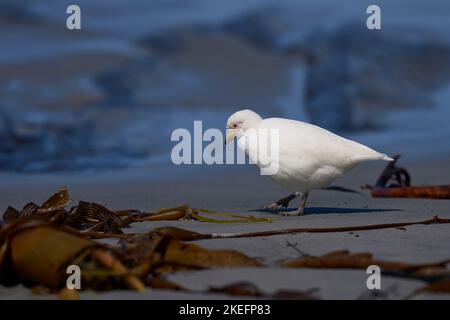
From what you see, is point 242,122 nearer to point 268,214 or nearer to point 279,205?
point 279,205

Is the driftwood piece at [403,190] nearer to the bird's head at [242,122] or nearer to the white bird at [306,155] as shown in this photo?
the white bird at [306,155]

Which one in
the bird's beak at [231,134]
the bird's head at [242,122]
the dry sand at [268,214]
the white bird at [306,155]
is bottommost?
the dry sand at [268,214]

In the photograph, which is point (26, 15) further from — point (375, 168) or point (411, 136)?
point (375, 168)

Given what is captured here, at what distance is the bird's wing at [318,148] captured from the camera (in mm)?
5487

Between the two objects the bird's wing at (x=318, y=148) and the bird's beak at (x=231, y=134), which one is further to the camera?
the bird's beak at (x=231, y=134)

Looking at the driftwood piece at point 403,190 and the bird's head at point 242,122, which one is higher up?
the bird's head at point 242,122

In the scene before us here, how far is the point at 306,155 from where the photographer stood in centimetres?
550

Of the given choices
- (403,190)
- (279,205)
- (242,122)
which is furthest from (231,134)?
(403,190)

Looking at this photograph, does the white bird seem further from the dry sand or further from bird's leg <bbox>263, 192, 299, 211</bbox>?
the dry sand

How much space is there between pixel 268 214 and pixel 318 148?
53 cm

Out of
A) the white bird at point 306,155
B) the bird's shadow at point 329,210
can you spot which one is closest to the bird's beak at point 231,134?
the white bird at point 306,155

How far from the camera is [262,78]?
1419cm

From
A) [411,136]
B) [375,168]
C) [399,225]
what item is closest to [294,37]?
[411,136]

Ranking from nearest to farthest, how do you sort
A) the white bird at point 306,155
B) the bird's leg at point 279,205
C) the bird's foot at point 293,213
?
the bird's foot at point 293,213
the white bird at point 306,155
the bird's leg at point 279,205
